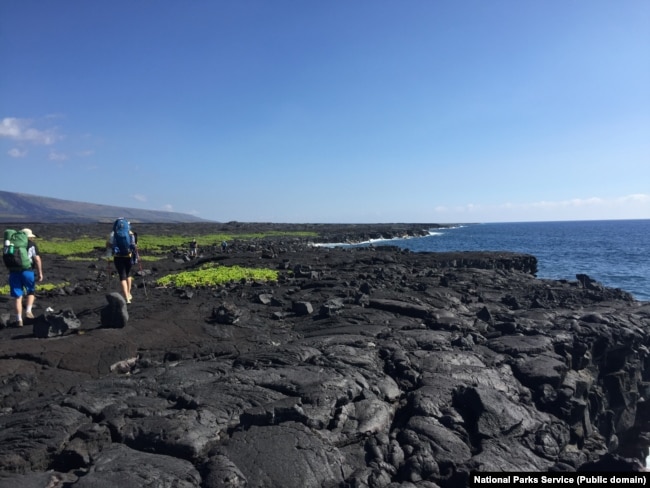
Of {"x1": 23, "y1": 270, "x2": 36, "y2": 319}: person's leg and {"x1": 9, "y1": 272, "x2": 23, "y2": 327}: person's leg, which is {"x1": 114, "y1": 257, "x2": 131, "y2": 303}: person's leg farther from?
{"x1": 9, "y1": 272, "x2": 23, "y2": 327}: person's leg

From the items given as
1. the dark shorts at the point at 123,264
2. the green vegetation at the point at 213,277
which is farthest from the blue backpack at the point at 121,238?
the green vegetation at the point at 213,277

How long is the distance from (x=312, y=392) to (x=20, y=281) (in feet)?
33.2

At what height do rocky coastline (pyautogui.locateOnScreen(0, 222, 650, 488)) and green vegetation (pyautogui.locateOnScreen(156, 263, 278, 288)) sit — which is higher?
green vegetation (pyautogui.locateOnScreen(156, 263, 278, 288))

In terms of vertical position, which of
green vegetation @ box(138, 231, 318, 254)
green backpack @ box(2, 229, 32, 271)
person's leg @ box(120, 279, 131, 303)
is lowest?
green vegetation @ box(138, 231, 318, 254)

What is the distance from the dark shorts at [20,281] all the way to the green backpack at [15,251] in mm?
156

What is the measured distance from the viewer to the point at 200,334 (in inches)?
505

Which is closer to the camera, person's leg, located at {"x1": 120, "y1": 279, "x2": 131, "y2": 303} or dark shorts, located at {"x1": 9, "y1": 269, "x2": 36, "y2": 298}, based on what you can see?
dark shorts, located at {"x1": 9, "y1": 269, "x2": 36, "y2": 298}

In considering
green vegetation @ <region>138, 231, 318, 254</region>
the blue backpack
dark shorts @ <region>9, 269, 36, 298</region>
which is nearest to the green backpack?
dark shorts @ <region>9, 269, 36, 298</region>

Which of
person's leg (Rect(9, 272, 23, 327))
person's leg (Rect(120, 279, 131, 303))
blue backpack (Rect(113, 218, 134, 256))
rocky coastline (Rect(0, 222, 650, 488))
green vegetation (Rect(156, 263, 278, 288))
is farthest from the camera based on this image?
green vegetation (Rect(156, 263, 278, 288))

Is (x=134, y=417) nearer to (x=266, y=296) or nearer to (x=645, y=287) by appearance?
(x=266, y=296)

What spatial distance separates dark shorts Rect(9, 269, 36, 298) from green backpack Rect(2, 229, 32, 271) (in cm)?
16

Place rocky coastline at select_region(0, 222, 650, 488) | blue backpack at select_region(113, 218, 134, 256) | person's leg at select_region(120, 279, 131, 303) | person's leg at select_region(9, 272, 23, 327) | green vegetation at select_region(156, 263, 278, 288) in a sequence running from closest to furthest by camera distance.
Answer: rocky coastline at select_region(0, 222, 650, 488) → person's leg at select_region(9, 272, 23, 327) → blue backpack at select_region(113, 218, 134, 256) → person's leg at select_region(120, 279, 131, 303) → green vegetation at select_region(156, 263, 278, 288)

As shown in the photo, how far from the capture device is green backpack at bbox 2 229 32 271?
12.6 metres

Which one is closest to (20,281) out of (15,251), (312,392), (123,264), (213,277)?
(15,251)
